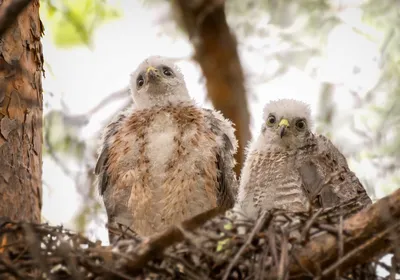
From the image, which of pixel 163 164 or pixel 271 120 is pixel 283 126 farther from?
pixel 163 164

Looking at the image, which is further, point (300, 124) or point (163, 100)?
point (163, 100)

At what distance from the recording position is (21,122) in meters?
4.31

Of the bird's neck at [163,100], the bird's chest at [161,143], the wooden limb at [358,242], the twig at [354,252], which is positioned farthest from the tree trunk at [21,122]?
the twig at [354,252]

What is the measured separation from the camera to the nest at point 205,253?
3119 millimetres

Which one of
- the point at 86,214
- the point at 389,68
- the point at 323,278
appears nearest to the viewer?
the point at 323,278

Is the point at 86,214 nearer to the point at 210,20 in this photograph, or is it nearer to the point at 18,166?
the point at 18,166

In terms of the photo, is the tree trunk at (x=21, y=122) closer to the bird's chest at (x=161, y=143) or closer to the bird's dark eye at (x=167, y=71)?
the bird's chest at (x=161, y=143)

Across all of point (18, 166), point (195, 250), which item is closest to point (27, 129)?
point (18, 166)

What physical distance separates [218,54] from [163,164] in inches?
42.7

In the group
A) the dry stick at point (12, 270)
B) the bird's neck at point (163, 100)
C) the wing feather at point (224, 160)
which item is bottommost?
the dry stick at point (12, 270)

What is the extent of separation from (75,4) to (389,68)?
8.73ft

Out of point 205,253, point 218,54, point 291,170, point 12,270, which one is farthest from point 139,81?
point 12,270

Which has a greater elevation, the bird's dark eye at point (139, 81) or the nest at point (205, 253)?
the bird's dark eye at point (139, 81)

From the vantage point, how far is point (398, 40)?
19.2 feet
